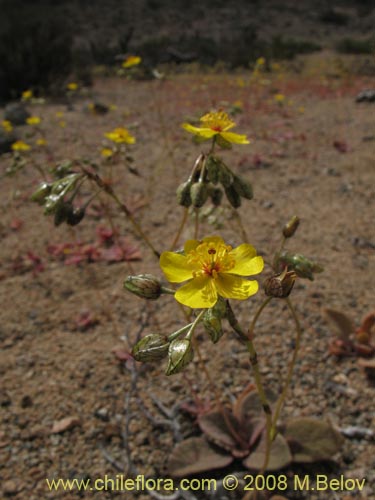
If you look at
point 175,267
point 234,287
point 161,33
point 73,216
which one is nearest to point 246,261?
point 234,287

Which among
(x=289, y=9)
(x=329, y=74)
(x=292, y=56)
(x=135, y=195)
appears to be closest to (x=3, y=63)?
(x=135, y=195)

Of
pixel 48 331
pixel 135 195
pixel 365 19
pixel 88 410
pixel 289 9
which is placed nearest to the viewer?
pixel 88 410

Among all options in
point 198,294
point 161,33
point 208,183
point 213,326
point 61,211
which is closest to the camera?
point 213,326

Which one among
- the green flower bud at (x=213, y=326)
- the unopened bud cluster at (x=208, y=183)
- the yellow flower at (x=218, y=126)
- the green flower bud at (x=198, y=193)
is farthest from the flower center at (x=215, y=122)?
the green flower bud at (x=213, y=326)

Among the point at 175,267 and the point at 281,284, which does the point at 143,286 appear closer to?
the point at 175,267

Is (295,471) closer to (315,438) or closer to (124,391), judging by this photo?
(315,438)

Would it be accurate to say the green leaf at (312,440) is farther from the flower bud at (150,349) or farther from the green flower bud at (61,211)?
the green flower bud at (61,211)
